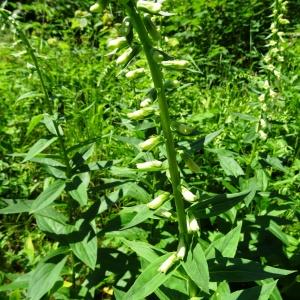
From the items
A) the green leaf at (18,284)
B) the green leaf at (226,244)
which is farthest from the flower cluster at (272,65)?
the green leaf at (18,284)

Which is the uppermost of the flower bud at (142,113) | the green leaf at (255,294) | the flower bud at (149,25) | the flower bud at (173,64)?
the flower bud at (149,25)

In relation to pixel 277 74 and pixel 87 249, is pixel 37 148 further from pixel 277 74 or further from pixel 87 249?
pixel 277 74

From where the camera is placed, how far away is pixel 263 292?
7.00ft

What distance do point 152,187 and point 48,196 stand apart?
0.78 m

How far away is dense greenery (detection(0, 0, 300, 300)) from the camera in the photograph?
6.37ft

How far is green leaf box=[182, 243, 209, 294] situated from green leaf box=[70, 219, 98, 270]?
84 cm

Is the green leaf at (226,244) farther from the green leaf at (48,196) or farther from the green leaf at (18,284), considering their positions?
the green leaf at (18,284)

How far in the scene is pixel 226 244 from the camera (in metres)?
2.32

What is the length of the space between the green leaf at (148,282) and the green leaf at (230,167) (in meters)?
1.33

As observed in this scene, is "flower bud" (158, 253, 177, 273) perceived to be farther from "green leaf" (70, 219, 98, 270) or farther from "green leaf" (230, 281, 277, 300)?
"green leaf" (70, 219, 98, 270)

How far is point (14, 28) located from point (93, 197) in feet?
6.39

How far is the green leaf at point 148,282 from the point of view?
1894mm

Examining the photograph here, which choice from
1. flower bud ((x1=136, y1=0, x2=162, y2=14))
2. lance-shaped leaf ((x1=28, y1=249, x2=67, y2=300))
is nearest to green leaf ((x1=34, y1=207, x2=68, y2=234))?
lance-shaped leaf ((x1=28, y1=249, x2=67, y2=300))

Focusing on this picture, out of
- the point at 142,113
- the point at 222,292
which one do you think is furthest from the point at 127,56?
the point at 222,292
